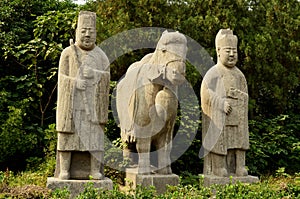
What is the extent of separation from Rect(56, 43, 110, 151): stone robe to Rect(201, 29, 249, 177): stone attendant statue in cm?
175

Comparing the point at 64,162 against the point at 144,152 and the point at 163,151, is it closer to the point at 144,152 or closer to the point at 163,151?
the point at 144,152

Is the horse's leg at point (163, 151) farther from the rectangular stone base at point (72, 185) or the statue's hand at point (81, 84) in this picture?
the statue's hand at point (81, 84)

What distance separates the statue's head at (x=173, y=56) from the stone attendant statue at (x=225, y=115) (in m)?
0.74

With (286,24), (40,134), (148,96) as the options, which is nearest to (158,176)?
(148,96)

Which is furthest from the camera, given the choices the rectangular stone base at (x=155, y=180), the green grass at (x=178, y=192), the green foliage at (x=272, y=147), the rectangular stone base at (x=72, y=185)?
the green foliage at (x=272, y=147)

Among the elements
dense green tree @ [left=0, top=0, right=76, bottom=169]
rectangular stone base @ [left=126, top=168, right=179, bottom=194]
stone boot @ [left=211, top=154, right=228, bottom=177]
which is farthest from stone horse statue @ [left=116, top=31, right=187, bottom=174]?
dense green tree @ [left=0, top=0, right=76, bottom=169]

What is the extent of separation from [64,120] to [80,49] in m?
1.02

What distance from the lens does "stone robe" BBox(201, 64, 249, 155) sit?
23.4 ft

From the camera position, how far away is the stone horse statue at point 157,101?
265 inches

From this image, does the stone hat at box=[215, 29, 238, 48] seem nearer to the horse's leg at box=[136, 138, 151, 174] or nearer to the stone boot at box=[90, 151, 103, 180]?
the horse's leg at box=[136, 138, 151, 174]

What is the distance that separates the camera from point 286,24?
1127cm

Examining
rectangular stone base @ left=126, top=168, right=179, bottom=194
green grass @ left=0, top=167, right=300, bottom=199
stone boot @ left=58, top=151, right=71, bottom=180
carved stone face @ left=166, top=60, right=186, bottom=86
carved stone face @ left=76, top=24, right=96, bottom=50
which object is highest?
carved stone face @ left=76, top=24, right=96, bottom=50

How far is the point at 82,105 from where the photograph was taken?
6250mm

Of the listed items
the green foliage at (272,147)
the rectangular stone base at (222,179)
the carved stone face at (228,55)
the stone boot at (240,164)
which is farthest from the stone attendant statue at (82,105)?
the green foliage at (272,147)
